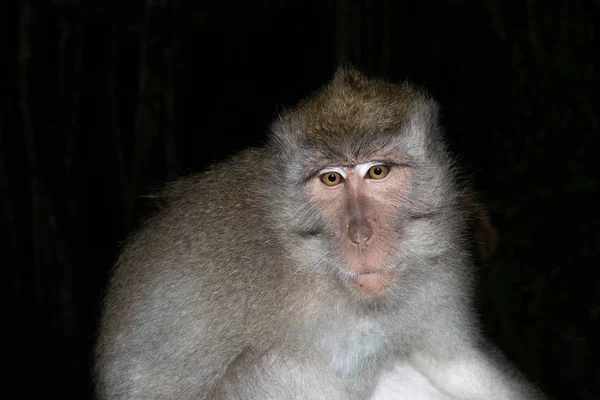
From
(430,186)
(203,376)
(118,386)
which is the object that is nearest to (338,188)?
(430,186)

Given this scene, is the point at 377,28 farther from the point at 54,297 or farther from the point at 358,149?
the point at 358,149

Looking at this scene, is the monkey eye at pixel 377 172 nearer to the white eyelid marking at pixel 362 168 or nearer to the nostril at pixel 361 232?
the white eyelid marking at pixel 362 168

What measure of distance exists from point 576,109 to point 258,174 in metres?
3.21

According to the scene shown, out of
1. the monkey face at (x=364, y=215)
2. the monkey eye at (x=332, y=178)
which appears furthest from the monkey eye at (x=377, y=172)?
the monkey eye at (x=332, y=178)

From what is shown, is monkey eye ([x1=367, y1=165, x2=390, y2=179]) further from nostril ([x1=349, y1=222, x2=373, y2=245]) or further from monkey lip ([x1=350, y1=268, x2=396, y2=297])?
monkey lip ([x1=350, y1=268, x2=396, y2=297])

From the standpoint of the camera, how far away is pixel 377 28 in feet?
19.6

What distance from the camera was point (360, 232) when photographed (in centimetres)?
253

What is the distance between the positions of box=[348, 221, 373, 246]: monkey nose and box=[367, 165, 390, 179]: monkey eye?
20 cm

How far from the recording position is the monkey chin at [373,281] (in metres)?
2.60

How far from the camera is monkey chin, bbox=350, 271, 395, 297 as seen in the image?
8.54 feet

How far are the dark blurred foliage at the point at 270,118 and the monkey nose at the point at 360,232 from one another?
2.96 meters

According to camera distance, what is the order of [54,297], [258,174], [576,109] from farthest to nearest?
1. [54,297]
2. [576,109]
3. [258,174]

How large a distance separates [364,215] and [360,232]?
7cm

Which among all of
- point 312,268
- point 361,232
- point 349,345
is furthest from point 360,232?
point 349,345
